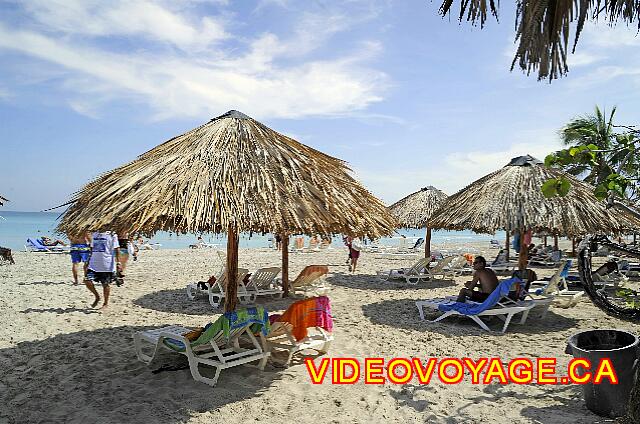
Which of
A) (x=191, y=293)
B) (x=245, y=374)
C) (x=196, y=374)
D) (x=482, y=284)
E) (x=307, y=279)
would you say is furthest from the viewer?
(x=307, y=279)

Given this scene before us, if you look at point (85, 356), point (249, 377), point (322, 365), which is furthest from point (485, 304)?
point (85, 356)

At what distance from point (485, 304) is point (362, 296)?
10.9 feet

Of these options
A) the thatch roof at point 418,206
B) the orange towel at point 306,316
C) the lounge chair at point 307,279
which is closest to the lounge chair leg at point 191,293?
the lounge chair at point 307,279

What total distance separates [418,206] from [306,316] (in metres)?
11.0

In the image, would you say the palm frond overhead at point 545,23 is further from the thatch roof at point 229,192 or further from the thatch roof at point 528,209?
the thatch roof at point 528,209

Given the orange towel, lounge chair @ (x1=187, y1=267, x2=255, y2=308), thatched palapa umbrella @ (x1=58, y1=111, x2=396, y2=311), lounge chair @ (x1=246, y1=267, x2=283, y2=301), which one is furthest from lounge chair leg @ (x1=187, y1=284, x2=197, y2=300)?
the orange towel

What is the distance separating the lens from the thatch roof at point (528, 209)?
7.90m

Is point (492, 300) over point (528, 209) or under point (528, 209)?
under

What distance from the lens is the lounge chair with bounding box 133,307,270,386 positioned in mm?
4402

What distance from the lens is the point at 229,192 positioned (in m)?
4.44

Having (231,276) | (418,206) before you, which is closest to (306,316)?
(231,276)

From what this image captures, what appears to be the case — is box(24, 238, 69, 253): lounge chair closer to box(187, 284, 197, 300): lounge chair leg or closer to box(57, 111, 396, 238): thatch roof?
box(187, 284, 197, 300): lounge chair leg

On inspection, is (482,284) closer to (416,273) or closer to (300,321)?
(300,321)

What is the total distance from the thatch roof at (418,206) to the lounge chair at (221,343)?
10147mm
